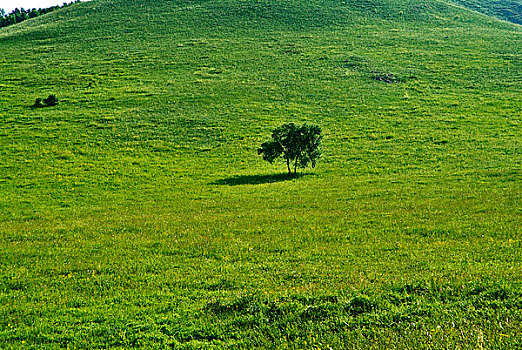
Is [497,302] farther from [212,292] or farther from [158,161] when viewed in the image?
[158,161]

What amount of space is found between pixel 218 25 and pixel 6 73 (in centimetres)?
5716

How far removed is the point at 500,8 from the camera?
154875 mm

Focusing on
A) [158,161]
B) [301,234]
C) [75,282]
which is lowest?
[158,161]

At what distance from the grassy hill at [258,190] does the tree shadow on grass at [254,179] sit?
0.96ft

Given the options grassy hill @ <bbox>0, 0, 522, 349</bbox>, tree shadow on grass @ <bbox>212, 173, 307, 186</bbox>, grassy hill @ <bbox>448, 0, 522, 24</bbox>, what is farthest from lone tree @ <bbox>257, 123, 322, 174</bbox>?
grassy hill @ <bbox>448, 0, 522, 24</bbox>

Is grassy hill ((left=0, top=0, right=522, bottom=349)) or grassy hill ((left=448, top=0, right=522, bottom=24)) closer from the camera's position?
grassy hill ((left=0, top=0, right=522, bottom=349))

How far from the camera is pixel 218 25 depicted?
121312mm

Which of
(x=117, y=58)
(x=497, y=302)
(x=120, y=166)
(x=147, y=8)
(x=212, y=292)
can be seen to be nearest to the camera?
(x=497, y=302)

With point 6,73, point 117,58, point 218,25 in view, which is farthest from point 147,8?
point 6,73

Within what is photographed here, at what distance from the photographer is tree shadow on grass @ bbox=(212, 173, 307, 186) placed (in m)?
39.7

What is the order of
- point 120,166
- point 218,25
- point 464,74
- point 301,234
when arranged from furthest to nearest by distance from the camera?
point 218,25
point 464,74
point 120,166
point 301,234

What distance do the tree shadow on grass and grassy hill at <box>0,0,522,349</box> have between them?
29 centimetres

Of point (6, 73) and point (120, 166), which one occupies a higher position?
point (6, 73)

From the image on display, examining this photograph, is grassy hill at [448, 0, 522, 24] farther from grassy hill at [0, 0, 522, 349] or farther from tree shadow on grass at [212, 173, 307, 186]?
tree shadow on grass at [212, 173, 307, 186]
